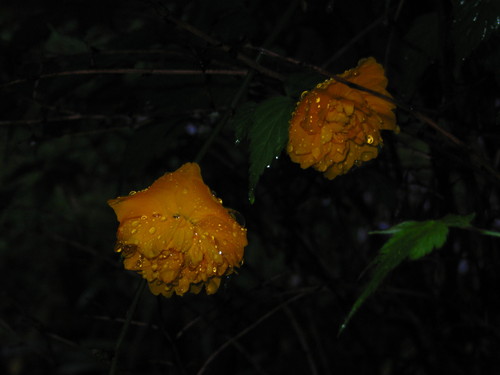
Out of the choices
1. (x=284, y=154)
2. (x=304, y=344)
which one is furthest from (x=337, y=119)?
(x=304, y=344)

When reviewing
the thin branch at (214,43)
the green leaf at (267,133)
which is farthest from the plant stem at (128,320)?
the thin branch at (214,43)

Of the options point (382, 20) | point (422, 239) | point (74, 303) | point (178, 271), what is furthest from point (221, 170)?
point (74, 303)

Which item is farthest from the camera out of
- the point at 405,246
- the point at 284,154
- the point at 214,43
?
the point at 284,154

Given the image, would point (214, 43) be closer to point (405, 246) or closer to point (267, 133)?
point (267, 133)

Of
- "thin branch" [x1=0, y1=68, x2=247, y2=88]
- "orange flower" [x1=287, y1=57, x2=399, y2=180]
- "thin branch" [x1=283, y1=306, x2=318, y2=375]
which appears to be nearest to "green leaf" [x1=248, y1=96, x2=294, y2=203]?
"orange flower" [x1=287, y1=57, x2=399, y2=180]

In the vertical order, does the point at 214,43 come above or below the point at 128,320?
above

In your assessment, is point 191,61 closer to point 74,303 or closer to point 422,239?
point 422,239

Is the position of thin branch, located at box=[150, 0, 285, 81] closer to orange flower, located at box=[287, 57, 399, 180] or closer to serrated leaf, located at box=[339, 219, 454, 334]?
orange flower, located at box=[287, 57, 399, 180]
